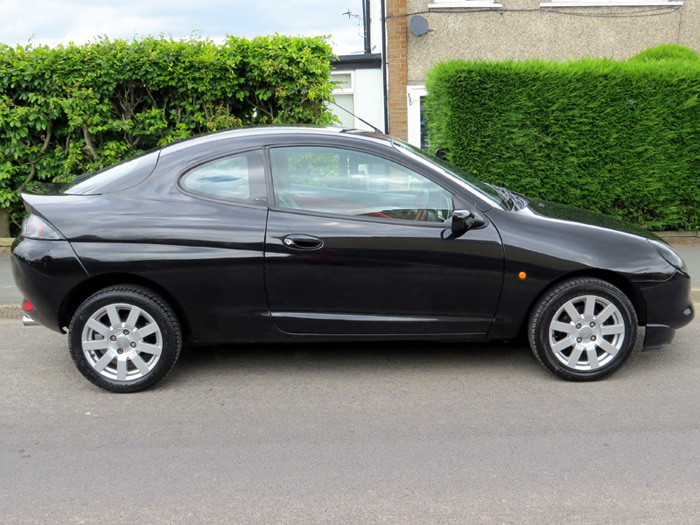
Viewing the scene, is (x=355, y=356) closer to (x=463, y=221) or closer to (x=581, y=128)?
(x=463, y=221)

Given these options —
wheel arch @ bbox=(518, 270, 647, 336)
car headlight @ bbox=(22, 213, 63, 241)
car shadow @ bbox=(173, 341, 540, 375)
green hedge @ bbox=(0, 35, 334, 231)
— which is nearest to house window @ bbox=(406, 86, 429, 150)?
green hedge @ bbox=(0, 35, 334, 231)

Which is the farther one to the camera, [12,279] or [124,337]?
[12,279]

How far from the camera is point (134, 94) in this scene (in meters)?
8.98

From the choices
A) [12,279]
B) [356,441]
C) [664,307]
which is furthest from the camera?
[12,279]

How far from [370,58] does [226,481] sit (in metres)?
11.3

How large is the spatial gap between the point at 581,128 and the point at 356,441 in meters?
6.58

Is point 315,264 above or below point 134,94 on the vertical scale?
below

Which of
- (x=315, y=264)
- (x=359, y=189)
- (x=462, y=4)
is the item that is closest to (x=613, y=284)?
(x=359, y=189)

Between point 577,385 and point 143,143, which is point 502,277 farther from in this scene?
point 143,143

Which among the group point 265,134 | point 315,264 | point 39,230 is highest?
point 265,134

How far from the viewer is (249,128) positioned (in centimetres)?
526

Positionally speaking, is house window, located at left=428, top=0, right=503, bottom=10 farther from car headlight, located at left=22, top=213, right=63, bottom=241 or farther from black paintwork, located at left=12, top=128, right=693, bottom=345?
car headlight, located at left=22, top=213, right=63, bottom=241

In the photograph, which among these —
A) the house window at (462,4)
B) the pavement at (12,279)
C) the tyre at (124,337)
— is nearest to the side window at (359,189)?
the tyre at (124,337)

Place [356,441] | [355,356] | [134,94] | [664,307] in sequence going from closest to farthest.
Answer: [356,441], [664,307], [355,356], [134,94]
